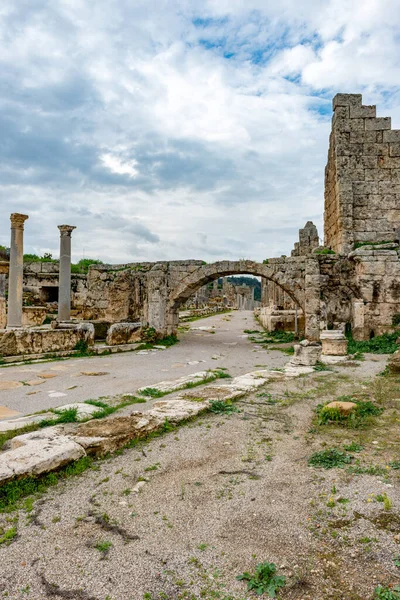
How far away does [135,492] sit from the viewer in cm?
295

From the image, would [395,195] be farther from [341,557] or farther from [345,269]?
[341,557]

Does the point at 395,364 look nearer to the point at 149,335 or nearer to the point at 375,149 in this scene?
the point at 149,335

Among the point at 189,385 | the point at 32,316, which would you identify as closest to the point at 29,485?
the point at 189,385

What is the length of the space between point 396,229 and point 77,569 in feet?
45.4

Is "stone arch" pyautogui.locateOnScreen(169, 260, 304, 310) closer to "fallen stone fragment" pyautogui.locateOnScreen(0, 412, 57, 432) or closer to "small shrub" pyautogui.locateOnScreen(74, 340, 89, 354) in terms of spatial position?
"small shrub" pyautogui.locateOnScreen(74, 340, 89, 354)

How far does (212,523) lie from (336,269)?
11287 mm

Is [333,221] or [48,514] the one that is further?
[333,221]

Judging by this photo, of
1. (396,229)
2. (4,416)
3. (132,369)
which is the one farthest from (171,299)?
(4,416)

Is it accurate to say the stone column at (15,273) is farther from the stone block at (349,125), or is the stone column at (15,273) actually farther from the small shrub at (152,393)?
the stone block at (349,125)

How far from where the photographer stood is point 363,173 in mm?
13695

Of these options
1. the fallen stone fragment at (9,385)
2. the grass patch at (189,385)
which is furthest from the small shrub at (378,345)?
the fallen stone fragment at (9,385)

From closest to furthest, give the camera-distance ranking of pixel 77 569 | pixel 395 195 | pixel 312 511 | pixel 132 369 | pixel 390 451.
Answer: pixel 77 569 → pixel 312 511 → pixel 390 451 → pixel 132 369 → pixel 395 195

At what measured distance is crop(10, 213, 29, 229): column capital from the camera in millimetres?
12328

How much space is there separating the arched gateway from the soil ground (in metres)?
8.53
